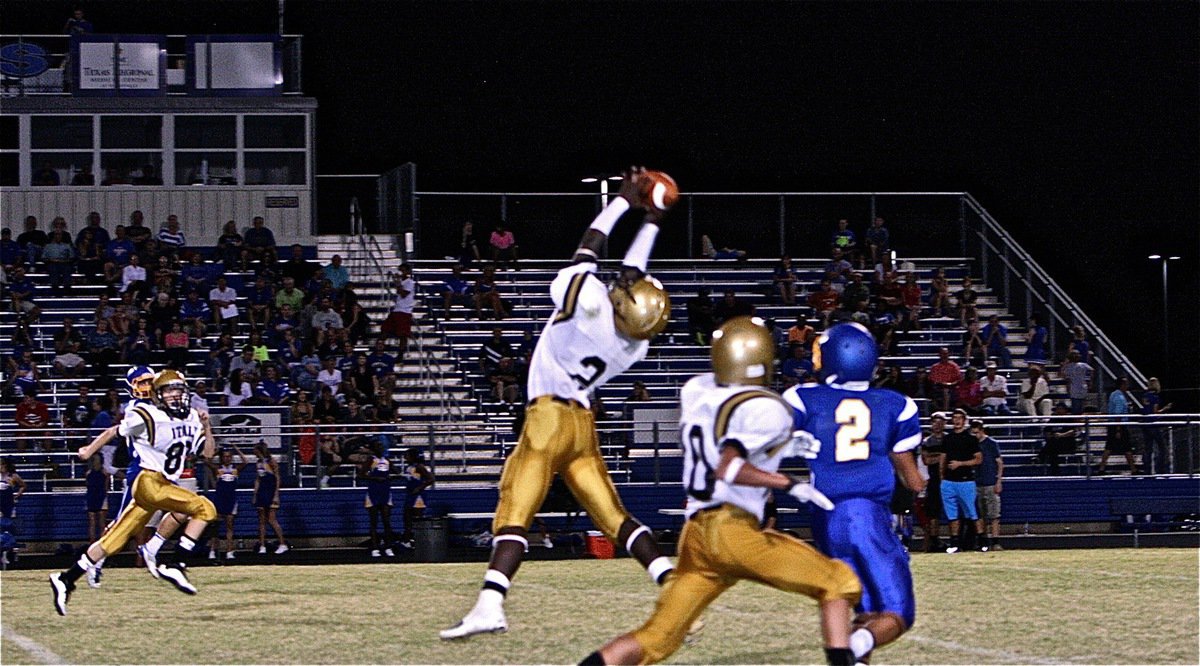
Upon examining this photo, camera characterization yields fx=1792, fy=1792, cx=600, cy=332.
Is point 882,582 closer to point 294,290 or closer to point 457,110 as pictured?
point 294,290

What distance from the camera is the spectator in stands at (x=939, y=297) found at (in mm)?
26984

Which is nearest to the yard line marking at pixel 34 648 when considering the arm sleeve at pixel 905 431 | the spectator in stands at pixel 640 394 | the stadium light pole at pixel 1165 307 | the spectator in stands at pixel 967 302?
the arm sleeve at pixel 905 431

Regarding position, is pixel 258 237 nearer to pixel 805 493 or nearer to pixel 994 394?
pixel 994 394

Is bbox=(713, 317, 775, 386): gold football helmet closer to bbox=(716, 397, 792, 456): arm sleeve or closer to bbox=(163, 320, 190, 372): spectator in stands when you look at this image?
bbox=(716, 397, 792, 456): arm sleeve

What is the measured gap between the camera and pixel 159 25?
31.7 meters

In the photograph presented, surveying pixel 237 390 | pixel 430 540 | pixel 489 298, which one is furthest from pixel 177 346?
pixel 430 540

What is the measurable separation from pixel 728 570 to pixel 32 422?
668 inches

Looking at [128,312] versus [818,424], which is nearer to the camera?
[818,424]

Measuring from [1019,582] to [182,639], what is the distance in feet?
22.4

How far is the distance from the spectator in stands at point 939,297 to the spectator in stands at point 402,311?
7855 millimetres

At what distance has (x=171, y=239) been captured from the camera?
88.7 ft

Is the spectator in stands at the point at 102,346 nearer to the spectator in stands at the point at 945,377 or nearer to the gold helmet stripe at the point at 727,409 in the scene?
the spectator in stands at the point at 945,377

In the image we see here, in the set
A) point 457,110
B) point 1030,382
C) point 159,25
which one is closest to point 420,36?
point 457,110

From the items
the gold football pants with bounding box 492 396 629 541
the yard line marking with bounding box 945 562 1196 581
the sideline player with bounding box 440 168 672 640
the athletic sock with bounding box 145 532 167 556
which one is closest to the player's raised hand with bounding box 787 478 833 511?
the sideline player with bounding box 440 168 672 640
